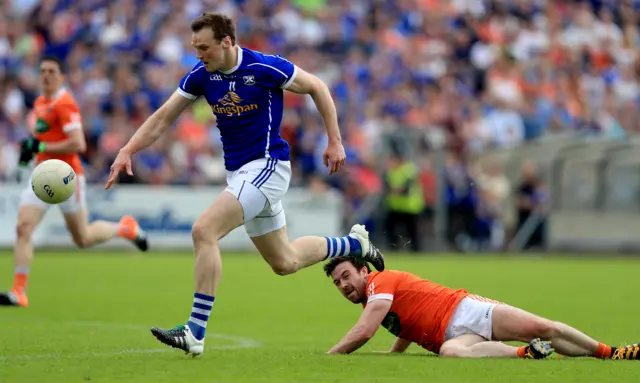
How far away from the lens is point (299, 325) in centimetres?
1295

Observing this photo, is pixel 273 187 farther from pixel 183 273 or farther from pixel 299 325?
pixel 183 273

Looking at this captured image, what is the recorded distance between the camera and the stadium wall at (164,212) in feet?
78.7

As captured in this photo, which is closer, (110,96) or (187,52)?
(110,96)

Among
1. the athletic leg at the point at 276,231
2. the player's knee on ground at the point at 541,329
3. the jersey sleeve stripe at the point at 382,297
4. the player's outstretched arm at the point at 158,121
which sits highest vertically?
the player's outstretched arm at the point at 158,121

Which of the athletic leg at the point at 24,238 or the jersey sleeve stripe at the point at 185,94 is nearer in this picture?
the jersey sleeve stripe at the point at 185,94

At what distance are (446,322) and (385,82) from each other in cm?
1973

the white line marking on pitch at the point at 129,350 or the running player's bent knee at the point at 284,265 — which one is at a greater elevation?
the running player's bent knee at the point at 284,265

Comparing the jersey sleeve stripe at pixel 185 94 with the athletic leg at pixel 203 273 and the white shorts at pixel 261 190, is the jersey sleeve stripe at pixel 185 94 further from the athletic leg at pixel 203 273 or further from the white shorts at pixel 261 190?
the athletic leg at pixel 203 273

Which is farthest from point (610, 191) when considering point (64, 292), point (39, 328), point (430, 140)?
point (39, 328)

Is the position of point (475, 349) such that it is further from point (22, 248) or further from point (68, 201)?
point (22, 248)

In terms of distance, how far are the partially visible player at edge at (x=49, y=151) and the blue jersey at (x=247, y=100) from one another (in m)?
4.73

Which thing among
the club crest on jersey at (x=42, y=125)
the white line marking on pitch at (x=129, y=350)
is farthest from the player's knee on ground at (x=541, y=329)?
the club crest on jersey at (x=42, y=125)

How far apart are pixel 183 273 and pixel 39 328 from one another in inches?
339

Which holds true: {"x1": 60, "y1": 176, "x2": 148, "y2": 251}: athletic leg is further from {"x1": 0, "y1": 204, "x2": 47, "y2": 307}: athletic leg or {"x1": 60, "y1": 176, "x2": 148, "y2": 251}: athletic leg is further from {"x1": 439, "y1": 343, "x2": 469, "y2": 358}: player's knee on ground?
{"x1": 439, "y1": 343, "x2": 469, "y2": 358}: player's knee on ground
